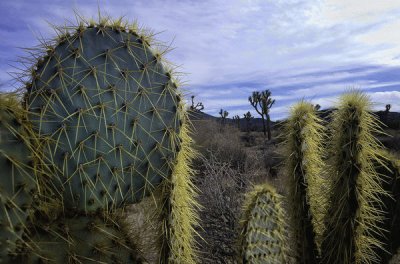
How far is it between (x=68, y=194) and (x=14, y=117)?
528 millimetres

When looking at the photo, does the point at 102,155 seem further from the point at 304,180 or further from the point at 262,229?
the point at 304,180

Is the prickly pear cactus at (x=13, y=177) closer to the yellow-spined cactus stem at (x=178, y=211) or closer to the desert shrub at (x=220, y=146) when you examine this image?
the yellow-spined cactus stem at (x=178, y=211)

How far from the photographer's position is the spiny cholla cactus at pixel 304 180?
4398 millimetres

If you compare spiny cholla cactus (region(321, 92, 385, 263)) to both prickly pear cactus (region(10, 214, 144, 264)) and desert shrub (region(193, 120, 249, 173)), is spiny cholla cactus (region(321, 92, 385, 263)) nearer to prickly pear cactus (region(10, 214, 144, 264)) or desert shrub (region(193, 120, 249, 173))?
prickly pear cactus (region(10, 214, 144, 264))

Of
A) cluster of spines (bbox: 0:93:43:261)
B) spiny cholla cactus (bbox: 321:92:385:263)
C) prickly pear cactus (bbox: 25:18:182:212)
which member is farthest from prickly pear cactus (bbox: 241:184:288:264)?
cluster of spines (bbox: 0:93:43:261)

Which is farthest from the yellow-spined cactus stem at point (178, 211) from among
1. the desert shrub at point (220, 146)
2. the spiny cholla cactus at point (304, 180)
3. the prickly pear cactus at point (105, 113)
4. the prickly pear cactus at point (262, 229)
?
the desert shrub at point (220, 146)

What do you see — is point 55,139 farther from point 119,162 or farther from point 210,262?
point 210,262

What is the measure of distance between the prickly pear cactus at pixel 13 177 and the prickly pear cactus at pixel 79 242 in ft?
0.47

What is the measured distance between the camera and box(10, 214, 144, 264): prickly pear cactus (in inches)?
94.9

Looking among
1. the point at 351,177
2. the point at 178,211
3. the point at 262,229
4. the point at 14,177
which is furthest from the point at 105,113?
the point at 351,177

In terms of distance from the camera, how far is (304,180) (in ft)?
14.5

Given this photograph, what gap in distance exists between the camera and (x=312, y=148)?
4.48m

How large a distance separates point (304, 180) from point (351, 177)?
0.68 meters

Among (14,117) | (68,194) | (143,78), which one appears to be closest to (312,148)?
(143,78)
